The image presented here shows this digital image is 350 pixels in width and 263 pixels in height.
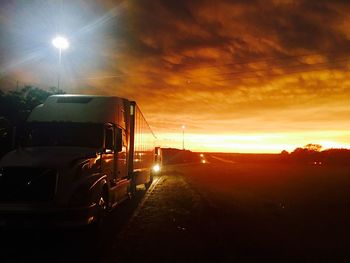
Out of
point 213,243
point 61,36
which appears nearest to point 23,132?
point 213,243

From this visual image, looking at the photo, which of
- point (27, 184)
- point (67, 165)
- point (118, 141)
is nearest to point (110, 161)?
point (118, 141)

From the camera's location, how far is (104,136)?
33.7 ft

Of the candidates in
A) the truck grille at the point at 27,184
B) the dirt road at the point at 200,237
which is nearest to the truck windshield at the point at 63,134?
the truck grille at the point at 27,184

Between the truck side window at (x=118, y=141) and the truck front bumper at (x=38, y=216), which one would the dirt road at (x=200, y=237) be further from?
the truck side window at (x=118, y=141)

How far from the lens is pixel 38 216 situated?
8.08 m

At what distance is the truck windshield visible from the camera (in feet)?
33.0

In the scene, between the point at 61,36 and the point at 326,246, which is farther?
the point at 61,36

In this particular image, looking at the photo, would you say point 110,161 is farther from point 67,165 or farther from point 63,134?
point 67,165

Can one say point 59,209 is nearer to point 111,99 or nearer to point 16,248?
point 16,248

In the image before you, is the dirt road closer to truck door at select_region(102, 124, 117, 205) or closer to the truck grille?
truck door at select_region(102, 124, 117, 205)

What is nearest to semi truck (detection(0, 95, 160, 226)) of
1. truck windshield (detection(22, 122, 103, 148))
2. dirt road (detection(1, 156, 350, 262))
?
truck windshield (detection(22, 122, 103, 148))

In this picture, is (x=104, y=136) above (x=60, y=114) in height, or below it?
below

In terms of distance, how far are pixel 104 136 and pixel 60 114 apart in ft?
5.38

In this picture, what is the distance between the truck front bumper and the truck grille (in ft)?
0.68
